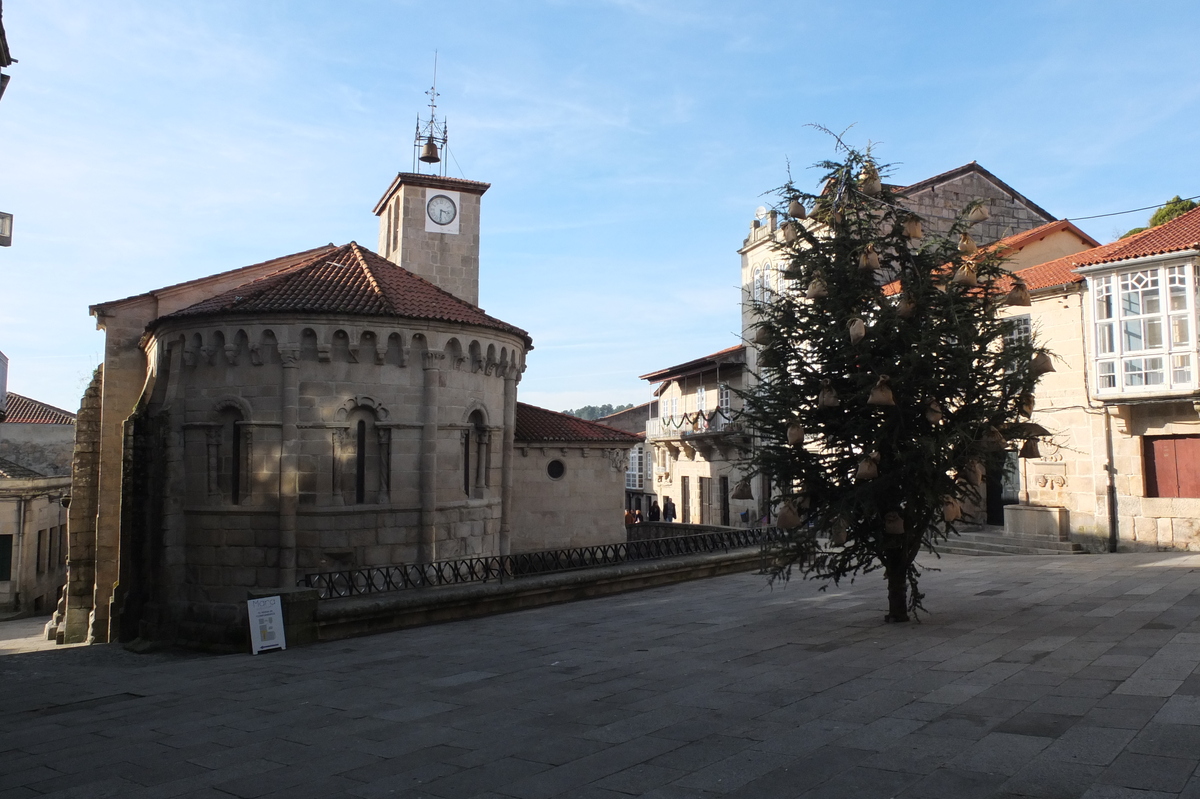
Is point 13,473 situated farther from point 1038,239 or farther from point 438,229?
point 1038,239

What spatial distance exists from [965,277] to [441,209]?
23943mm

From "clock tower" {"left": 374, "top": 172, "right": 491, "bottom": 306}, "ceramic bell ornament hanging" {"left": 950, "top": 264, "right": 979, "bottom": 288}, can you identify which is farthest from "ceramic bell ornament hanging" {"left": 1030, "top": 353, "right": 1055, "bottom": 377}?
"clock tower" {"left": 374, "top": 172, "right": 491, "bottom": 306}

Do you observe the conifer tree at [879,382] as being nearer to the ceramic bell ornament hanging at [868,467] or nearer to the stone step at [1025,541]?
the ceramic bell ornament hanging at [868,467]

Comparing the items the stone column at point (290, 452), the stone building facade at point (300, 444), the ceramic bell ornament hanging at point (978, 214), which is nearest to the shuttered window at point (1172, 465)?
the ceramic bell ornament hanging at point (978, 214)

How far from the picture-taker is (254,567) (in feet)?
59.3

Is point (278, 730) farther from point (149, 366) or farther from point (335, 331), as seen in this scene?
point (149, 366)

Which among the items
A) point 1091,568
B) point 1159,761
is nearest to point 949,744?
point 1159,761

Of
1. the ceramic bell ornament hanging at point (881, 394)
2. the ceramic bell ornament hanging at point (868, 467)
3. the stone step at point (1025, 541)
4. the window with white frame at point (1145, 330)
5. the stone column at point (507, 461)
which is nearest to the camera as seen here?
the ceramic bell ornament hanging at point (881, 394)

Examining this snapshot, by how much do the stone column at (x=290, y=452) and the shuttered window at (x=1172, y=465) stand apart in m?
20.1

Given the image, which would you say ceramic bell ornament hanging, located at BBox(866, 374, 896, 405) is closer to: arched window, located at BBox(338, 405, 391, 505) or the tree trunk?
the tree trunk

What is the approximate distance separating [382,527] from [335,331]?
4431 mm

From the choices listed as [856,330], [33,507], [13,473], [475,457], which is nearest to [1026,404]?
[856,330]

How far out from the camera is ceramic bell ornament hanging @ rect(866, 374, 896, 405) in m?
10.4

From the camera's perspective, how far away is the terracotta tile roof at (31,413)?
43.4 m
